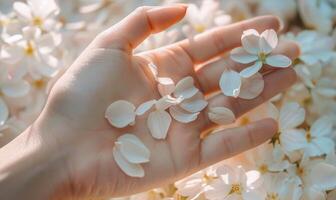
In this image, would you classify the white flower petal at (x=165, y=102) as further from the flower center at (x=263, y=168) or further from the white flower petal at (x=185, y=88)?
the flower center at (x=263, y=168)

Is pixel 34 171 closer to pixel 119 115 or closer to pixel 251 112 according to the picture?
pixel 119 115

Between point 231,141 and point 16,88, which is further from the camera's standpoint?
point 16,88

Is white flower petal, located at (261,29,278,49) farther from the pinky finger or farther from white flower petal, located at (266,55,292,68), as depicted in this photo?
the pinky finger

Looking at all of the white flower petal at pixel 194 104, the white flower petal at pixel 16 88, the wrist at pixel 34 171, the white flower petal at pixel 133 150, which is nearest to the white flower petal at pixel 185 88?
the white flower petal at pixel 194 104

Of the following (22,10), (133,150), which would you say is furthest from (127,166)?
(22,10)

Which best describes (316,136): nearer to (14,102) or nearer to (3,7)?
(14,102)
